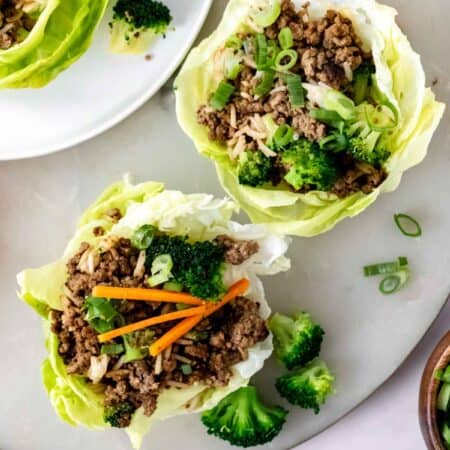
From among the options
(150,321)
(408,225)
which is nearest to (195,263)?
(150,321)

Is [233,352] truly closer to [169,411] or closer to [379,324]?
[169,411]

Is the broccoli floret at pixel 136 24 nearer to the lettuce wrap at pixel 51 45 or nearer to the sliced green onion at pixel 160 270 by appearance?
the lettuce wrap at pixel 51 45

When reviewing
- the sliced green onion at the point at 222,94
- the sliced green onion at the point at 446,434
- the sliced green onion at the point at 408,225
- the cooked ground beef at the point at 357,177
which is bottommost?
the sliced green onion at the point at 446,434

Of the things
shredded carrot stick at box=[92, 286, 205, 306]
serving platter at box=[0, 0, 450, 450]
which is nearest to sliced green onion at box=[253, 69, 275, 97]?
serving platter at box=[0, 0, 450, 450]

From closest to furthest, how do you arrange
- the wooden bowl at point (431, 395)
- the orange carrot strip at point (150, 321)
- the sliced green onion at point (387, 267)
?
the orange carrot strip at point (150, 321) < the wooden bowl at point (431, 395) < the sliced green onion at point (387, 267)

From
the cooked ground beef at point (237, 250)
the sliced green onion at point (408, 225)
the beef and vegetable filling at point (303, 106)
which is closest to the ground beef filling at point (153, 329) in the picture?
the cooked ground beef at point (237, 250)

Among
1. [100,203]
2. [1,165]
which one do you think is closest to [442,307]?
[100,203]

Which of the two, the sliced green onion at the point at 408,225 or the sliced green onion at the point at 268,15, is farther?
the sliced green onion at the point at 408,225
